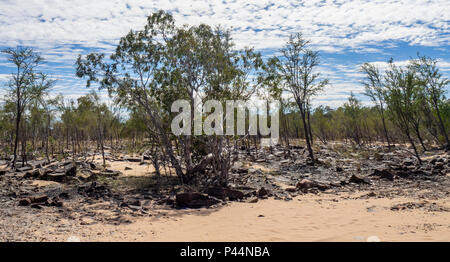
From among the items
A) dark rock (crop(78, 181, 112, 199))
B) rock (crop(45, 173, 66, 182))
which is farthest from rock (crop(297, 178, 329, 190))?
rock (crop(45, 173, 66, 182))

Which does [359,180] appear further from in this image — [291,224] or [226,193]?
[291,224]

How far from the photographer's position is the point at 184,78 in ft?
39.8

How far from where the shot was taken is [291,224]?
725cm

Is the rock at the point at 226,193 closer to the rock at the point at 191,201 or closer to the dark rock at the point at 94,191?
the rock at the point at 191,201

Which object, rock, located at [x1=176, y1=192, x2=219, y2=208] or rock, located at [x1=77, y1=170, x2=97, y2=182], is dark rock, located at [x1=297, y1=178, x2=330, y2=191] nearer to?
rock, located at [x1=176, y1=192, x2=219, y2=208]

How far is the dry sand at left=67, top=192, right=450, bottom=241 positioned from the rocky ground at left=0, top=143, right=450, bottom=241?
1.66 feet

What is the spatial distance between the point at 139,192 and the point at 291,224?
20.9ft

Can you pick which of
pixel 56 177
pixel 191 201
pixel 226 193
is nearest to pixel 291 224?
pixel 191 201

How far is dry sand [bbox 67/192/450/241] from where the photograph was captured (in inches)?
239

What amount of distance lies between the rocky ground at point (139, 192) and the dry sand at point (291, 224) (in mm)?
507
